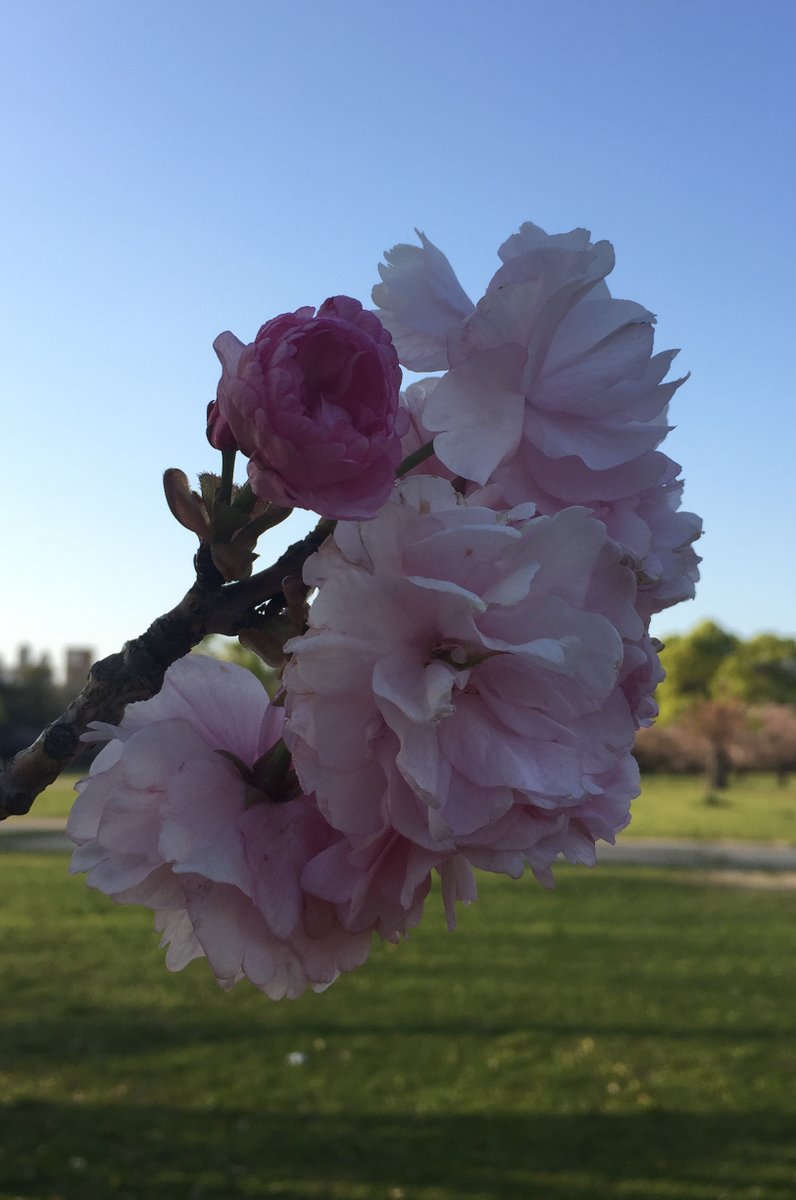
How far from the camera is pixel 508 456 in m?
1.00

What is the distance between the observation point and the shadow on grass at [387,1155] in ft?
18.6

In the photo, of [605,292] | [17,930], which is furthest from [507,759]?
[17,930]

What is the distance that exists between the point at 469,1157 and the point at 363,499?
591 centimetres

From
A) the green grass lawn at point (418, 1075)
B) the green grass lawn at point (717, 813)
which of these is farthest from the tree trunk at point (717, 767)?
the green grass lawn at point (418, 1075)

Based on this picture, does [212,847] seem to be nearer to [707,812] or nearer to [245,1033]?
[245,1033]

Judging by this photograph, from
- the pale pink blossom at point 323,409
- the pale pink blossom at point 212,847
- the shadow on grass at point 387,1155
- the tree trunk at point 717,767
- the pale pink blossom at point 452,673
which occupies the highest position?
the pale pink blossom at point 323,409

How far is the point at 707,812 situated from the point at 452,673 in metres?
25.9

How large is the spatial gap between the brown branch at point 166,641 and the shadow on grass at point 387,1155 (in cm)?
515

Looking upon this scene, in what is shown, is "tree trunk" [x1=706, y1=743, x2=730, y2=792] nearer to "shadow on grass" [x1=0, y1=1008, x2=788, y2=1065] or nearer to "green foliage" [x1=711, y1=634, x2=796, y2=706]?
"green foliage" [x1=711, y1=634, x2=796, y2=706]

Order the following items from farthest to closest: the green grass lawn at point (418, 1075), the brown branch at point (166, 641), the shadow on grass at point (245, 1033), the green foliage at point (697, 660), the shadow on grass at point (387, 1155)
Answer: the green foliage at point (697, 660) < the shadow on grass at point (245, 1033) < the green grass lawn at point (418, 1075) < the shadow on grass at point (387, 1155) < the brown branch at point (166, 641)

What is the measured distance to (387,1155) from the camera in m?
6.04

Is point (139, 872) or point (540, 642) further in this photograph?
point (139, 872)

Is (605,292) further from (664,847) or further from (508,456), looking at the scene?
(664,847)

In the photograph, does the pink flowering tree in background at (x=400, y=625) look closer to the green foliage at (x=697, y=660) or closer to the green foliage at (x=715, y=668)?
the green foliage at (x=715, y=668)
